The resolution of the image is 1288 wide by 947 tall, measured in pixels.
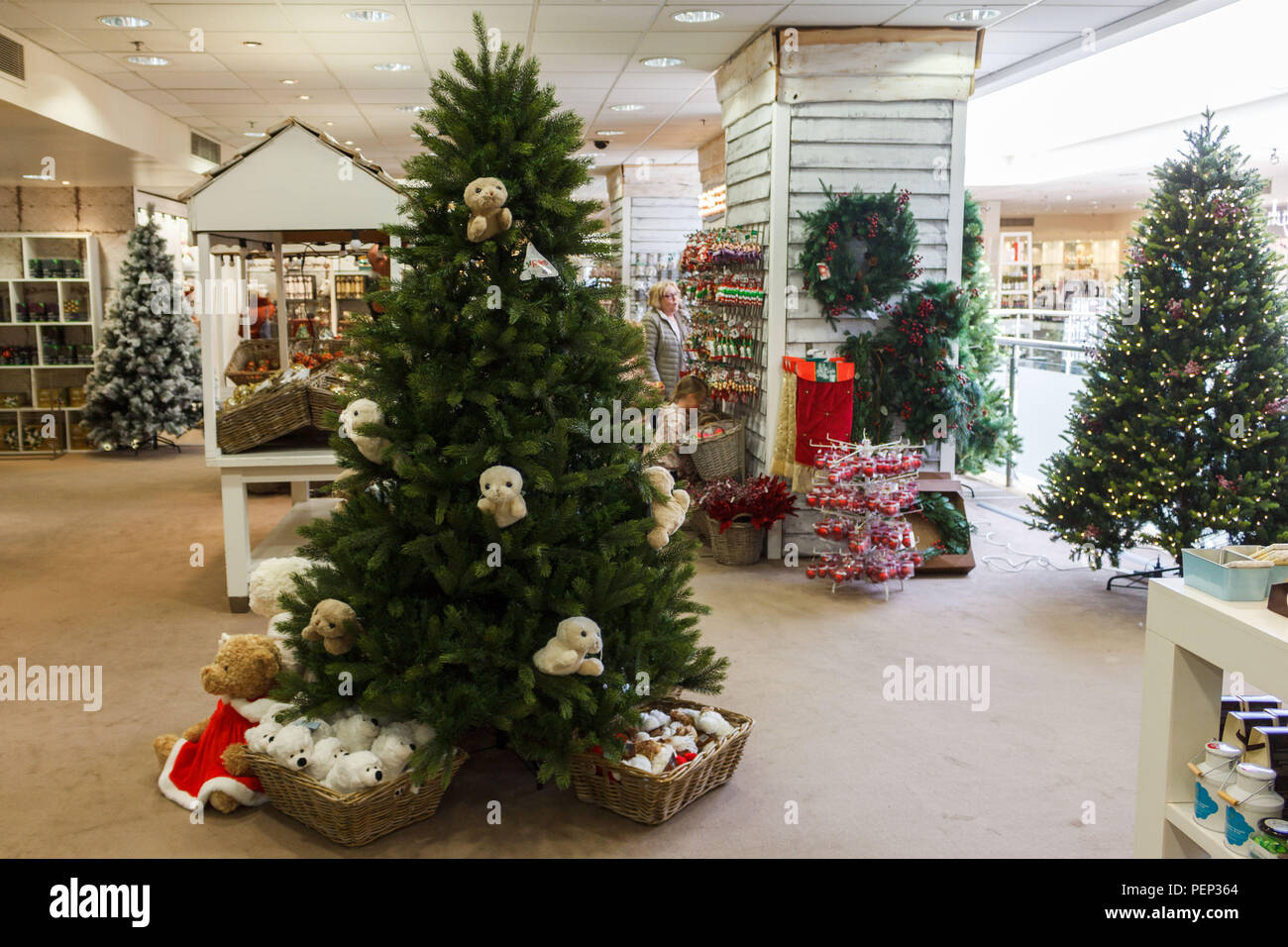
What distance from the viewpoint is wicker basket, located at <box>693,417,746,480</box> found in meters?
7.23

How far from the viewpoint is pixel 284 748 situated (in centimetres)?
335

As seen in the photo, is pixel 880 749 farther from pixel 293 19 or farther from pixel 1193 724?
pixel 293 19

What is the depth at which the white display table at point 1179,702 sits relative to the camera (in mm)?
2164

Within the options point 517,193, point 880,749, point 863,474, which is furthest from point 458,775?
point 863,474

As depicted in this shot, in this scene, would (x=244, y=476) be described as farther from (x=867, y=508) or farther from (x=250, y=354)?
(x=867, y=508)

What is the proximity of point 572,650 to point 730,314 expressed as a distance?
4.66 meters

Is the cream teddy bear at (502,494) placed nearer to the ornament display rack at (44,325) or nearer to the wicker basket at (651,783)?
the wicker basket at (651,783)

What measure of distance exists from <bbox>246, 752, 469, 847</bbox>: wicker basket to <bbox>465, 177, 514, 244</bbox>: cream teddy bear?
1.60 meters

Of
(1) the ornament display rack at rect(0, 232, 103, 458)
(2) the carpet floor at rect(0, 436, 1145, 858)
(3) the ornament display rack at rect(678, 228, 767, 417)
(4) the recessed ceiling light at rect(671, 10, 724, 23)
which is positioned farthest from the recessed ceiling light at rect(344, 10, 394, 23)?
(1) the ornament display rack at rect(0, 232, 103, 458)

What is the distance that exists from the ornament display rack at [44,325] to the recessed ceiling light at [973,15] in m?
9.16

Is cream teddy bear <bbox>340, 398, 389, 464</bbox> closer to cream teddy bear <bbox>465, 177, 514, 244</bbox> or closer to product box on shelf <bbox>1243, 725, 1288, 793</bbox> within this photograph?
cream teddy bear <bbox>465, 177, 514, 244</bbox>

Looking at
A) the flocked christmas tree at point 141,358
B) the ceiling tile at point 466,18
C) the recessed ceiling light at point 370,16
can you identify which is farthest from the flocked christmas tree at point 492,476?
the flocked christmas tree at point 141,358

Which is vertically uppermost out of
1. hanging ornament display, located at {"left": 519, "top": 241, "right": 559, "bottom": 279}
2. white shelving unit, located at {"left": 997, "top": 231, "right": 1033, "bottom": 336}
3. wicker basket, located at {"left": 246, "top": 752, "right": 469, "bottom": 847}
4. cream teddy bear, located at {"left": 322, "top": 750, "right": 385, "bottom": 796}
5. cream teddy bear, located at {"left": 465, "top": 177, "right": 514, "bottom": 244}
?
white shelving unit, located at {"left": 997, "top": 231, "right": 1033, "bottom": 336}

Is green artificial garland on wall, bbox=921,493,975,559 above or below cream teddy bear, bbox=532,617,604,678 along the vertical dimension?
below
